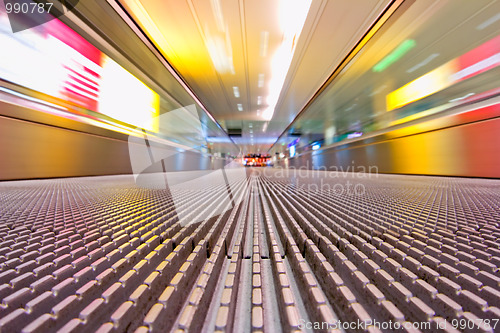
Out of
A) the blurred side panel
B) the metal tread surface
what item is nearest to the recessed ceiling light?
the blurred side panel

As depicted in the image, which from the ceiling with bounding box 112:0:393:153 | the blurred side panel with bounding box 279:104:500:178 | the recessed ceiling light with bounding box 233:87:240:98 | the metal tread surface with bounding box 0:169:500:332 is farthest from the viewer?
the recessed ceiling light with bounding box 233:87:240:98

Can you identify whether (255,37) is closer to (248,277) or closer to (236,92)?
(236,92)

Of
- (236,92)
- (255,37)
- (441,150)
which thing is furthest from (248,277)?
(236,92)

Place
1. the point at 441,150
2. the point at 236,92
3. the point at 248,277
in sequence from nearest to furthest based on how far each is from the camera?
the point at 248,277
the point at 441,150
the point at 236,92

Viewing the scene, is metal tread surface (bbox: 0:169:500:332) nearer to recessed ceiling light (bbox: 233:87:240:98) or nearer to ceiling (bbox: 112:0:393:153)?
ceiling (bbox: 112:0:393:153)

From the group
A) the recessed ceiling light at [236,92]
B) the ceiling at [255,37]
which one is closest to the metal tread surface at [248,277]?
the ceiling at [255,37]

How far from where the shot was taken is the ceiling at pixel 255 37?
1852 millimetres

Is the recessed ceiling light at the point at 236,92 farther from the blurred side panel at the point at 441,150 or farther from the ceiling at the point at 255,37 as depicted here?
the blurred side panel at the point at 441,150

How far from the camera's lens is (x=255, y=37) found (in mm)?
2340

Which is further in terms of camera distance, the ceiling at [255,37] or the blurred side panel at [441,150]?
the blurred side panel at [441,150]

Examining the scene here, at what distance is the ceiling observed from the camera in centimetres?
185

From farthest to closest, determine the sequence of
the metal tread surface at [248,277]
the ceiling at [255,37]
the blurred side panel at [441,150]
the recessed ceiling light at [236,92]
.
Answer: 1. the recessed ceiling light at [236,92]
2. the blurred side panel at [441,150]
3. the ceiling at [255,37]
4. the metal tread surface at [248,277]

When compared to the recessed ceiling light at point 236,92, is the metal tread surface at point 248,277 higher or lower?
lower

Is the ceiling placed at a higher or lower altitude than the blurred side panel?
higher
